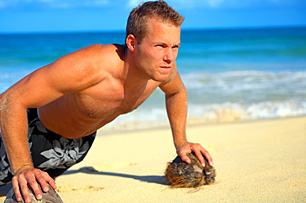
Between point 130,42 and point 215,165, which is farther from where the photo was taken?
point 215,165

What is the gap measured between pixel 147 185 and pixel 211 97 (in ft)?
19.8

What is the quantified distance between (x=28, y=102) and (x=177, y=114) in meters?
1.39

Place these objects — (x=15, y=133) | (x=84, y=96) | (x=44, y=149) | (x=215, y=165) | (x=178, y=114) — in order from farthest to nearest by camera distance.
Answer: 1. (x=215, y=165)
2. (x=178, y=114)
3. (x=44, y=149)
4. (x=84, y=96)
5. (x=15, y=133)

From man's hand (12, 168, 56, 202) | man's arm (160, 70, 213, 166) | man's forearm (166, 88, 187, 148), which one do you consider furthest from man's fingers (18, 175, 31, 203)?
man's forearm (166, 88, 187, 148)

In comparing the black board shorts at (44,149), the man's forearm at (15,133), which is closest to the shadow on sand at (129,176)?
the black board shorts at (44,149)

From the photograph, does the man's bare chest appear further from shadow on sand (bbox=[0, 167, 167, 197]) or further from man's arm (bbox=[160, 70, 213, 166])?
shadow on sand (bbox=[0, 167, 167, 197])

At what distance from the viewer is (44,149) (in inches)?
123

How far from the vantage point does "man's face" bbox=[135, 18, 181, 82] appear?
2588 millimetres

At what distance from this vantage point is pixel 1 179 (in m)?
3.14

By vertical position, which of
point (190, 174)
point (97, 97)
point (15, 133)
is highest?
point (97, 97)

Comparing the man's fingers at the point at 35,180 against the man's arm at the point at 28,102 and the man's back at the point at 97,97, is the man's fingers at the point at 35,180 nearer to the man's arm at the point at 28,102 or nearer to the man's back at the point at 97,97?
the man's arm at the point at 28,102

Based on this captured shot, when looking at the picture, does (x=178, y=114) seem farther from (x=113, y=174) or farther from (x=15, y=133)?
(x=15, y=133)

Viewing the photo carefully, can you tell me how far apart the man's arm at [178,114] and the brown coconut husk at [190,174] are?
0.07m

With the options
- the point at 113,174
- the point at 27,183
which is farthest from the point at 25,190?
the point at 113,174
